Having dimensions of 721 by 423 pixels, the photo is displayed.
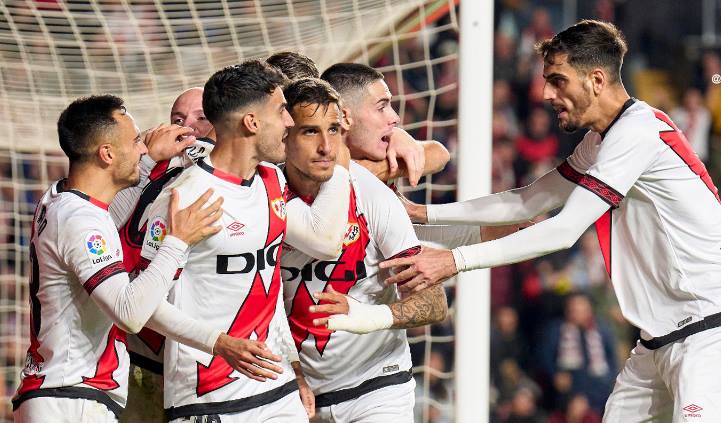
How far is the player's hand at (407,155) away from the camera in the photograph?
4.64m

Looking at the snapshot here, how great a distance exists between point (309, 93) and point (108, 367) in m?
1.20

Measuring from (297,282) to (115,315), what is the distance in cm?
87

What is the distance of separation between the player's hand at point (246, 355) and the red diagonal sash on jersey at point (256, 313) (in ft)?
0.50

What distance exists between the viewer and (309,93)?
13.6ft

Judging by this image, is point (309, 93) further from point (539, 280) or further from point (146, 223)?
point (539, 280)

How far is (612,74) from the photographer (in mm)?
4391

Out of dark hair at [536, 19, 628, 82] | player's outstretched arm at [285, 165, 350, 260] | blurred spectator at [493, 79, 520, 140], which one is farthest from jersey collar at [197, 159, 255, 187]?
blurred spectator at [493, 79, 520, 140]

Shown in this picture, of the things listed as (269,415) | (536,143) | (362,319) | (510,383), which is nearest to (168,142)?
(362,319)

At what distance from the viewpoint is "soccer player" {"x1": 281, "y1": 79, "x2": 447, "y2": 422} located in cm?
430

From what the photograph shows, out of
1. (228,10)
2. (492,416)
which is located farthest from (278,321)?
(492,416)

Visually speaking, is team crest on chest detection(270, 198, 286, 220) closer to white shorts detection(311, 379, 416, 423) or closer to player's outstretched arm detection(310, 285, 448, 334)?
player's outstretched arm detection(310, 285, 448, 334)

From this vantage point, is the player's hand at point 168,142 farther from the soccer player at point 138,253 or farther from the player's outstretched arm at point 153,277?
the player's outstretched arm at point 153,277

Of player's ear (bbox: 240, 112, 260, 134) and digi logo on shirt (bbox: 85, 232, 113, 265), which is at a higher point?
player's ear (bbox: 240, 112, 260, 134)

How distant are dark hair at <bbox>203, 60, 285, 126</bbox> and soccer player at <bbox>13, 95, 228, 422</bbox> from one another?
0.31 meters
